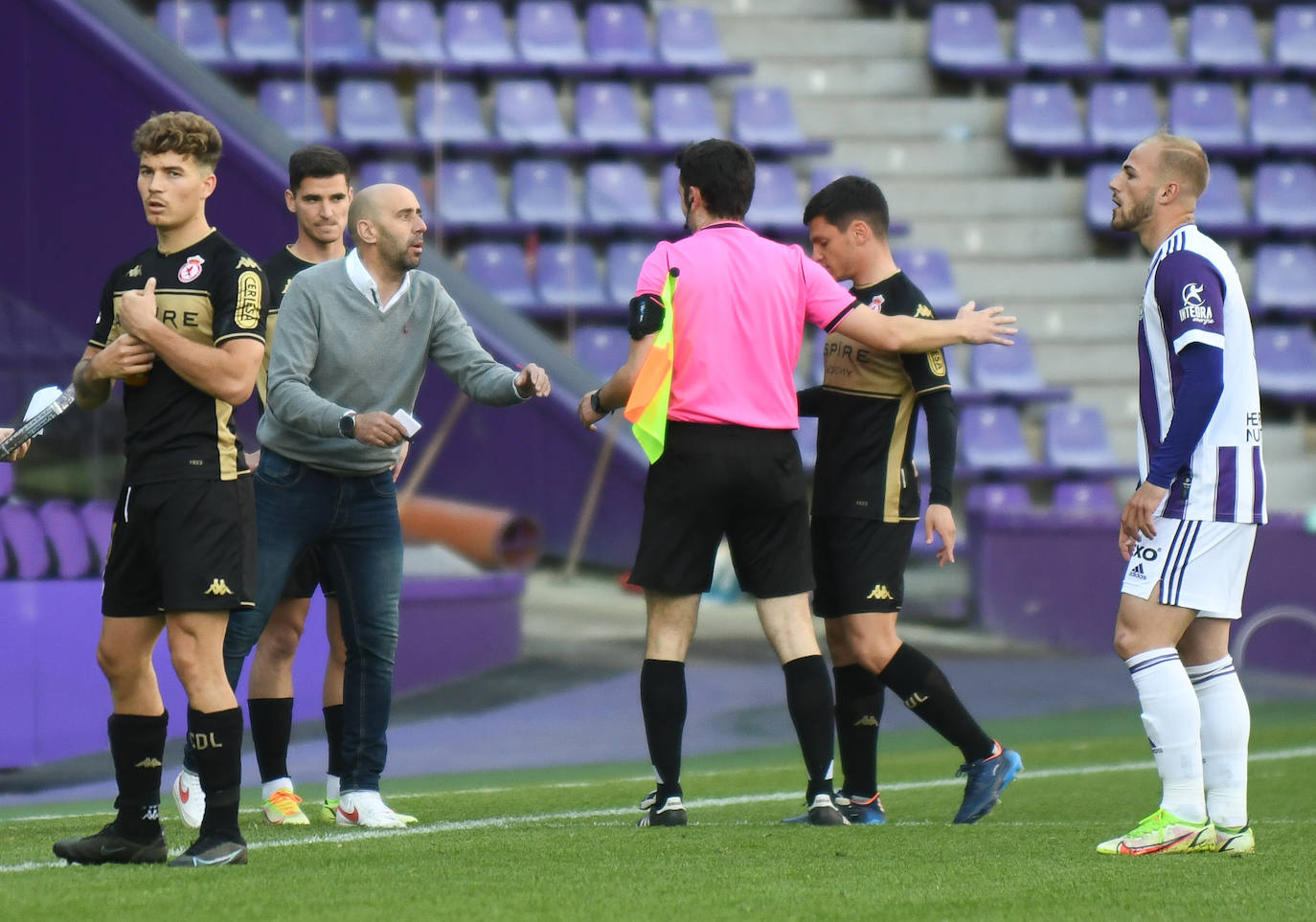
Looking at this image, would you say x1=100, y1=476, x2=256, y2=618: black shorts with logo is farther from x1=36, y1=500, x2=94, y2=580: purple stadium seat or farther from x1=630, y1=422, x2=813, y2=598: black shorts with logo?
x1=36, y1=500, x2=94, y2=580: purple stadium seat

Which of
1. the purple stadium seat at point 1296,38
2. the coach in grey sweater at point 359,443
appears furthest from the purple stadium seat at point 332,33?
the purple stadium seat at point 1296,38

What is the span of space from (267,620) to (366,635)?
298 millimetres

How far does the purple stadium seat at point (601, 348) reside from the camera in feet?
41.0

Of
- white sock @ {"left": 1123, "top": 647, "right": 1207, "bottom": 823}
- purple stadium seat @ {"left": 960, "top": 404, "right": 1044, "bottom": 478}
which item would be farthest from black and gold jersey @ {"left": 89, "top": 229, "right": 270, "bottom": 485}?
purple stadium seat @ {"left": 960, "top": 404, "right": 1044, "bottom": 478}

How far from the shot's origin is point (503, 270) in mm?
13156

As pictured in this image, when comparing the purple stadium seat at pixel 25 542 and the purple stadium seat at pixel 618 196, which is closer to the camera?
the purple stadium seat at pixel 25 542

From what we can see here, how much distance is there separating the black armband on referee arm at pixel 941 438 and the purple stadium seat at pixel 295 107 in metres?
7.61

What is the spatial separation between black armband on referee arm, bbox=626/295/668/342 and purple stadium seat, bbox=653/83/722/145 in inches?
405

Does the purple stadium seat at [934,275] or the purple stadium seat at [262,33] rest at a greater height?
the purple stadium seat at [262,33]

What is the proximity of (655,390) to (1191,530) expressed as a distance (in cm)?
137

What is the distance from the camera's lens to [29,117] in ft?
32.7

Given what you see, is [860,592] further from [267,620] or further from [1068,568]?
[1068,568]

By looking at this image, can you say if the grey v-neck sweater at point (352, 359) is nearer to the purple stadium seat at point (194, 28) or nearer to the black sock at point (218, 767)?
the black sock at point (218, 767)

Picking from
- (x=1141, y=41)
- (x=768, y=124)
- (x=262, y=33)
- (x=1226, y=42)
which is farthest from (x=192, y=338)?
(x=1226, y=42)
